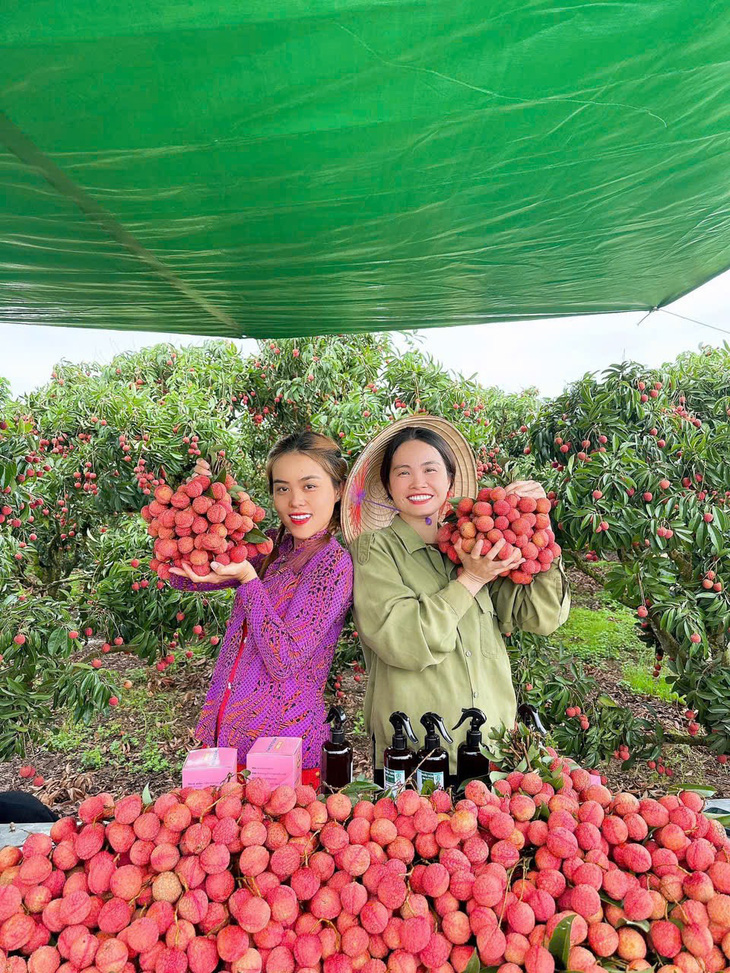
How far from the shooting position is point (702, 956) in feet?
3.01

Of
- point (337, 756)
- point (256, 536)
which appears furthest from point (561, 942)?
point (256, 536)

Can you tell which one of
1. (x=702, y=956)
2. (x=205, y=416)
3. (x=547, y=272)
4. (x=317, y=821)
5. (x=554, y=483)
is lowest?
(x=702, y=956)

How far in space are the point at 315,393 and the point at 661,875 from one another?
2.99 m

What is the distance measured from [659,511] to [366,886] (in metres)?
1.98

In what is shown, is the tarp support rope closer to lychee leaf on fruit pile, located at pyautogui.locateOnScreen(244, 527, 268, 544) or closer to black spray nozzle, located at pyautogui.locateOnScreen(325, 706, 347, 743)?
lychee leaf on fruit pile, located at pyautogui.locateOnScreen(244, 527, 268, 544)

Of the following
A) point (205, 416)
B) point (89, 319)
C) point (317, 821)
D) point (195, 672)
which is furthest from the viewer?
point (195, 672)

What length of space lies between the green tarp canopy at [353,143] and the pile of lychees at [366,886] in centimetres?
109

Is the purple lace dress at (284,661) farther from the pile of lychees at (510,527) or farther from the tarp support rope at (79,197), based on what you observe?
the tarp support rope at (79,197)

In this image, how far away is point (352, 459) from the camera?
10.7 ft

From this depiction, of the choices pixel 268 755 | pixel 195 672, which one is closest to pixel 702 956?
pixel 268 755

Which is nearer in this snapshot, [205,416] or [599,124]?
[599,124]

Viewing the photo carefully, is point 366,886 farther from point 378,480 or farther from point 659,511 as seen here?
point 659,511

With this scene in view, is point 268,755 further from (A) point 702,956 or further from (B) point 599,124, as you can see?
(B) point 599,124

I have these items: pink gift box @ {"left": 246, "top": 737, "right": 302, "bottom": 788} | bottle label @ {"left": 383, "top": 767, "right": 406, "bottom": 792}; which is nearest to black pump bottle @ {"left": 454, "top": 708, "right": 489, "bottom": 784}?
bottle label @ {"left": 383, "top": 767, "right": 406, "bottom": 792}
